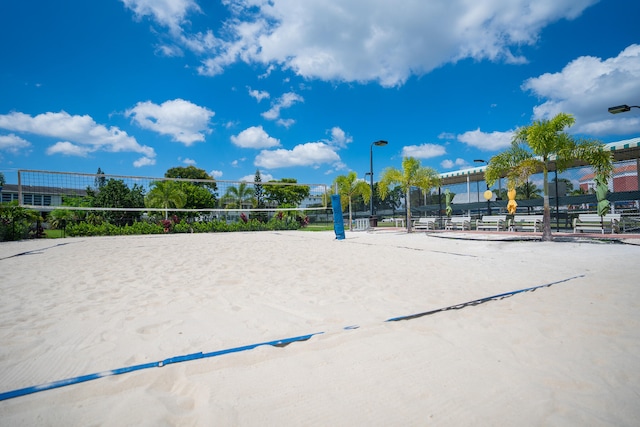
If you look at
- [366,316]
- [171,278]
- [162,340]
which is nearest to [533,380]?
[366,316]

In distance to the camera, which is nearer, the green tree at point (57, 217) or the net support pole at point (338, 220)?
the net support pole at point (338, 220)

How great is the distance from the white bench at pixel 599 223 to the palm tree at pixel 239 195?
24521 millimetres

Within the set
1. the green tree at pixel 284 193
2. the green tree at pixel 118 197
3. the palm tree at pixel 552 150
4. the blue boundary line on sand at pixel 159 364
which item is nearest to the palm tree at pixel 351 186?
the palm tree at pixel 552 150

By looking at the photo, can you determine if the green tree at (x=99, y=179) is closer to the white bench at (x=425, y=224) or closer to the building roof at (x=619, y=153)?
the white bench at (x=425, y=224)

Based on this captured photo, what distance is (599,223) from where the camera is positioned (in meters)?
12.2

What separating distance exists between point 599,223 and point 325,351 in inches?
607

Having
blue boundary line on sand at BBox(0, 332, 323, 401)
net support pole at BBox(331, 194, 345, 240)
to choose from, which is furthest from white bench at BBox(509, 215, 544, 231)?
blue boundary line on sand at BBox(0, 332, 323, 401)

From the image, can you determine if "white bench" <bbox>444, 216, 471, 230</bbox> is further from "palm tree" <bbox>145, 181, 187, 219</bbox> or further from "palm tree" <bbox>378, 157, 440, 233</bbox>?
"palm tree" <bbox>145, 181, 187, 219</bbox>

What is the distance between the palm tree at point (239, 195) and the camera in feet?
95.9

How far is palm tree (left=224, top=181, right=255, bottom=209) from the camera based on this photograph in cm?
2923

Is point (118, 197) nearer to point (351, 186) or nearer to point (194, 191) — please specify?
point (194, 191)

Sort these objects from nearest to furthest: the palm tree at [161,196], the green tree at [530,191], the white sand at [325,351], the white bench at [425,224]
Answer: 1. the white sand at [325,351]
2. the white bench at [425,224]
3. the green tree at [530,191]
4. the palm tree at [161,196]

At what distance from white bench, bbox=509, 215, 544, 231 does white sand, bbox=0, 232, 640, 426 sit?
1081 cm

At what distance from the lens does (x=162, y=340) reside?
2.34 m
